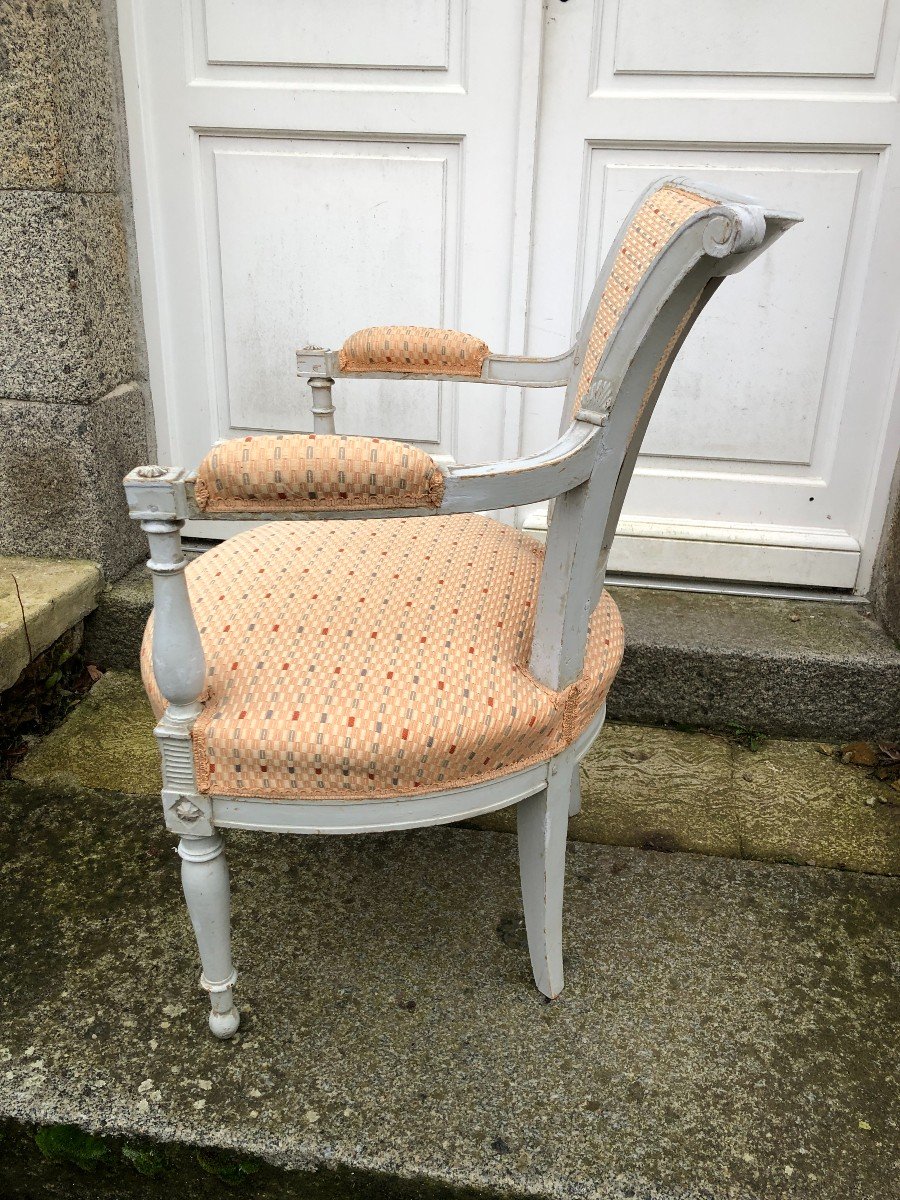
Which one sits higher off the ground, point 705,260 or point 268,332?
point 705,260

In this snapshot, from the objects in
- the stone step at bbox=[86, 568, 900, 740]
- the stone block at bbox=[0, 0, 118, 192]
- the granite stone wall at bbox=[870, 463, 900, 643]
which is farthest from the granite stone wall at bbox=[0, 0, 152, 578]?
the granite stone wall at bbox=[870, 463, 900, 643]

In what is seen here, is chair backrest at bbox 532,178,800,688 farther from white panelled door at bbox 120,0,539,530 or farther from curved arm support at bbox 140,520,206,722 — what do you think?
white panelled door at bbox 120,0,539,530

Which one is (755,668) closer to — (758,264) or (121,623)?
(758,264)

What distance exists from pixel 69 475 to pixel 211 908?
4.12ft

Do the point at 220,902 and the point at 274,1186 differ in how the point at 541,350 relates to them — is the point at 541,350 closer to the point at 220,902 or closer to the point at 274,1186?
the point at 220,902

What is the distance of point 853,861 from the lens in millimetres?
1709

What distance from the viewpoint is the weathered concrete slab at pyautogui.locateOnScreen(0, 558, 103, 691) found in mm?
1862

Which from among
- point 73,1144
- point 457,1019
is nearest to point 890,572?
point 457,1019

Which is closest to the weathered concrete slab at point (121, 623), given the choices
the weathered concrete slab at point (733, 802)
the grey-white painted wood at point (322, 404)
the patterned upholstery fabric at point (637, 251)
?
the grey-white painted wood at point (322, 404)

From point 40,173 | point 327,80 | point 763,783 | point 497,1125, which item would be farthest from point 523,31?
point 497,1125

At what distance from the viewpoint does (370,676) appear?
1106 mm

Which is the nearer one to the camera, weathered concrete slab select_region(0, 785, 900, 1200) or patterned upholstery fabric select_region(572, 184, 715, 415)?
patterned upholstery fabric select_region(572, 184, 715, 415)

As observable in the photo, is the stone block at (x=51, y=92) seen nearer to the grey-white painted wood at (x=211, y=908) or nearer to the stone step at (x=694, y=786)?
the stone step at (x=694, y=786)

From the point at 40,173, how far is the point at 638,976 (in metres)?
1.87
